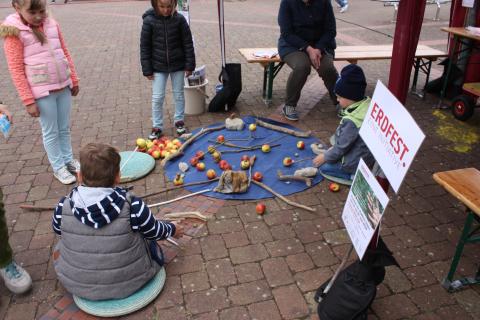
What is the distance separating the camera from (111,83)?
24.1 feet

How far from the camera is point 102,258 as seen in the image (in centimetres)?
Result: 252

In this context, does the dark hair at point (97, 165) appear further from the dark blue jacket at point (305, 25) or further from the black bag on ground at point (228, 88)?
the dark blue jacket at point (305, 25)

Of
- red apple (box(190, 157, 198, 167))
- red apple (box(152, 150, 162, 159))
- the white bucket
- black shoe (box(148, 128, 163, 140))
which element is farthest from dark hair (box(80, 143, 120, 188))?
the white bucket

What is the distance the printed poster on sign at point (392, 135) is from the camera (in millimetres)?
1947

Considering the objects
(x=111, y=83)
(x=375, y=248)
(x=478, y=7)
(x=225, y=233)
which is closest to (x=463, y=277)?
(x=375, y=248)

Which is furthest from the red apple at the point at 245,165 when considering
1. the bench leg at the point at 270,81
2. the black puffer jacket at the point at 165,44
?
the bench leg at the point at 270,81

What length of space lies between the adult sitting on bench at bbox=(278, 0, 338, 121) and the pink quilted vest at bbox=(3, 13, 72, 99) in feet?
9.83

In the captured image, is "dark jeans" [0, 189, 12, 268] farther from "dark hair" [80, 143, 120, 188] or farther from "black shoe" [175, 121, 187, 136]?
"black shoe" [175, 121, 187, 136]

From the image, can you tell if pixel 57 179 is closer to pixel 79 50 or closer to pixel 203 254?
pixel 203 254

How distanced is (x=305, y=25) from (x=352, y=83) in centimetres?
205

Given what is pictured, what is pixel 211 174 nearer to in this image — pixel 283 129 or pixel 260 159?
pixel 260 159

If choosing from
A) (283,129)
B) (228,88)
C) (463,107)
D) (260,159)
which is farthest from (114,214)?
(463,107)

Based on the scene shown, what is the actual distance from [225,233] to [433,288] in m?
1.63

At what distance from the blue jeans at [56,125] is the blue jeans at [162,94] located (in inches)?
45.3
